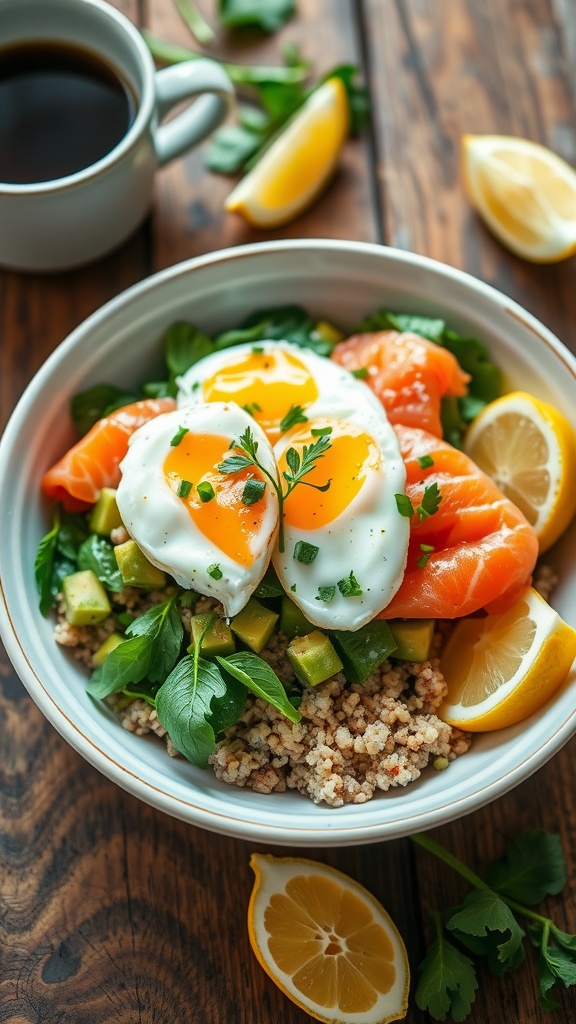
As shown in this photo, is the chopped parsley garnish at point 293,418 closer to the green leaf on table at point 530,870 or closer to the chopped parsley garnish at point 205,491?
the chopped parsley garnish at point 205,491

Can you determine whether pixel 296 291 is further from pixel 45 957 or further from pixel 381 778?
pixel 45 957

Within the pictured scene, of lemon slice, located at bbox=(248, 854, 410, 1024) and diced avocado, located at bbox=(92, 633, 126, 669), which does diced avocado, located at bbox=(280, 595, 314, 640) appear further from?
lemon slice, located at bbox=(248, 854, 410, 1024)

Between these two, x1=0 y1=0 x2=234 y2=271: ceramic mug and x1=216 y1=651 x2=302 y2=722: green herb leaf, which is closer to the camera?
x1=216 y1=651 x2=302 y2=722: green herb leaf

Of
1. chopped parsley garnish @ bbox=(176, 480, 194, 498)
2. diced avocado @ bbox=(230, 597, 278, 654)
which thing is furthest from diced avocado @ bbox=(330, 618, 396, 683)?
chopped parsley garnish @ bbox=(176, 480, 194, 498)

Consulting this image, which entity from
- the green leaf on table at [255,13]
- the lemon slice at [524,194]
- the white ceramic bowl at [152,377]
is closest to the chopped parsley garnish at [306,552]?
the white ceramic bowl at [152,377]

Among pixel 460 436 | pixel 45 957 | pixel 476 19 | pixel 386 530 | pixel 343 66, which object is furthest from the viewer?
pixel 476 19

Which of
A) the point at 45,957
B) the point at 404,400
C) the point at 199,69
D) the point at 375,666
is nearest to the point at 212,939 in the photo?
the point at 45,957

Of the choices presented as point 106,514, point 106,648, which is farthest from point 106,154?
point 106,648
